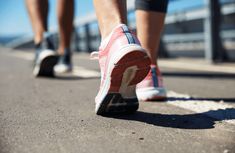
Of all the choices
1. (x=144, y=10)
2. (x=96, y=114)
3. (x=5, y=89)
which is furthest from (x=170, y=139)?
(x=5, y=89)

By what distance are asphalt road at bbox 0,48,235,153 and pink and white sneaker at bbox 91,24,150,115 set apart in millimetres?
50

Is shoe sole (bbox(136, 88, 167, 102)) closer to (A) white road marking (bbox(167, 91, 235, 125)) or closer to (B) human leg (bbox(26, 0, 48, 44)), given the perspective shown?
(A) white road marking (bbox(167, 91, 235, 125))

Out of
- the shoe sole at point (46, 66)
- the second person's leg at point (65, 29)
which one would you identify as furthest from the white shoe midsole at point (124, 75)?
the second person's leg at point (65, 29)

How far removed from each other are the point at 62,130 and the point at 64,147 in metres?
0.20

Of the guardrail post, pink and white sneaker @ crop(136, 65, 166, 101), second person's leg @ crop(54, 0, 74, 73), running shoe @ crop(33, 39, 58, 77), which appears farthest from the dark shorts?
the guardrail post

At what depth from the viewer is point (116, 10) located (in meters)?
1.65

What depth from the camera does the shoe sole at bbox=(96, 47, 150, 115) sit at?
148 centimetres

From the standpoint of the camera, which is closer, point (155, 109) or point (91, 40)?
point (155, 109)

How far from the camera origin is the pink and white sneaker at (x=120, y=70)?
4.83ft

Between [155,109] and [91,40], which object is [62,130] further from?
[91,40]

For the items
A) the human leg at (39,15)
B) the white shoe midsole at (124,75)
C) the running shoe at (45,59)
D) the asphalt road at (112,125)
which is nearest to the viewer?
the asphalt road at (112,125)

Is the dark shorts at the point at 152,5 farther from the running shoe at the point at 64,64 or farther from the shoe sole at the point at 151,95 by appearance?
the running shoe at the point at 64,64

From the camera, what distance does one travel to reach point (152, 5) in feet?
6.59

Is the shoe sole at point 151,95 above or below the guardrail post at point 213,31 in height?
above
